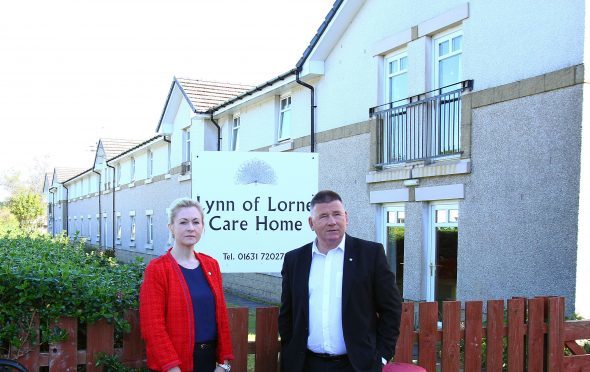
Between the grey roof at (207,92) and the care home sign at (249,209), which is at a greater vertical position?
the grey roof at (207,92)

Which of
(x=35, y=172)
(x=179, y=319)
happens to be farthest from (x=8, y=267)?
(x=35, y=172)

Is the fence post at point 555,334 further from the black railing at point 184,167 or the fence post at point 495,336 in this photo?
the black railing at point 184,167

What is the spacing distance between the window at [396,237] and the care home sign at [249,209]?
6.19 m

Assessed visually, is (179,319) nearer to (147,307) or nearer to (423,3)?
(147,307)

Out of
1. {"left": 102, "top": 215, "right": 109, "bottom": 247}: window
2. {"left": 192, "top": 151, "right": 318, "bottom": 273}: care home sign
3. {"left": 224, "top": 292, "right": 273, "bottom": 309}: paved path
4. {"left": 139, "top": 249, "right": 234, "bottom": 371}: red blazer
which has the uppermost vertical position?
{"left": 192, "top": 151, "right": 318, "bottom": 273}: care home sign

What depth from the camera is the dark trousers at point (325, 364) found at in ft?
11.4

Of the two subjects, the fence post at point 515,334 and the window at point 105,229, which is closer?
the fence post at point 515,334

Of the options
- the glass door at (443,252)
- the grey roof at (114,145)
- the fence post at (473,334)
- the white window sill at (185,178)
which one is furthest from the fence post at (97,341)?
the grey roof at (114,145)

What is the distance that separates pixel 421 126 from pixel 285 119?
628cm

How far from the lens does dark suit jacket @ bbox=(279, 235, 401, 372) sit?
136 inches

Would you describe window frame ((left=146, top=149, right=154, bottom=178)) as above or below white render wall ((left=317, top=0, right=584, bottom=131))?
below

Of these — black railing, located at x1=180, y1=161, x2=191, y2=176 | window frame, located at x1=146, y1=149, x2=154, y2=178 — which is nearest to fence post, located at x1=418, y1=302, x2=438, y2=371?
black railing, located at x1=180, y1=161, x2=191, y2=176

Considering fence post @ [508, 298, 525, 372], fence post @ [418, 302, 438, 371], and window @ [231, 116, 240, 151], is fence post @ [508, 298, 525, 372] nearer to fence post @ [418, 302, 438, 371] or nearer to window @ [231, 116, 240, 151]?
fence post @ [418, 302, 438, 371]

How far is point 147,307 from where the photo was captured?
334 cm
